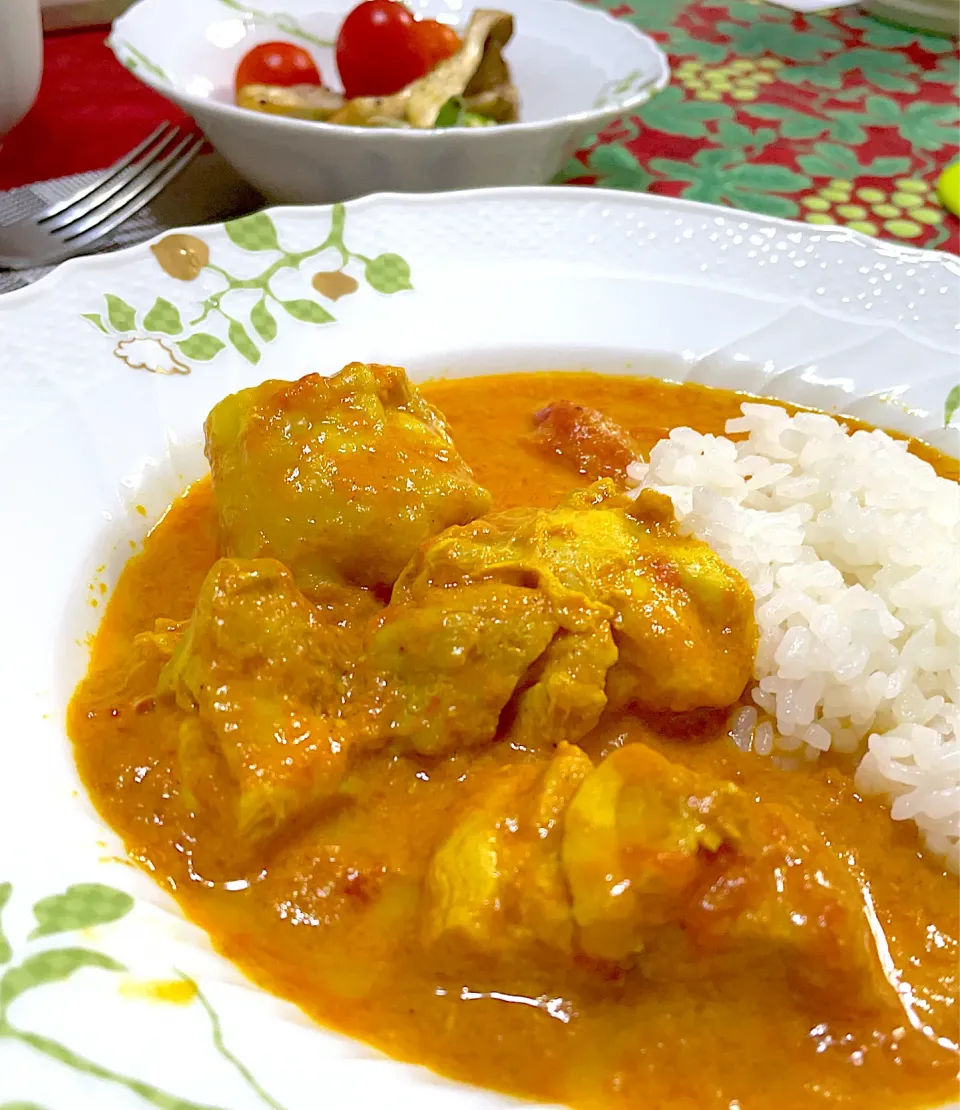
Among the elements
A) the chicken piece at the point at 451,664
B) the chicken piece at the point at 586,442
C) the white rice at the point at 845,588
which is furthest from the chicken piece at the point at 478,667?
the chicken piece at the point at 586,442

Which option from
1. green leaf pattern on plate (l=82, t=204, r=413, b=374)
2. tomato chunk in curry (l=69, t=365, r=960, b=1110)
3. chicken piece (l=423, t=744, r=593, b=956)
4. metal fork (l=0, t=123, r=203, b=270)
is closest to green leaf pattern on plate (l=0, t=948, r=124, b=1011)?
tomato chunk in curry (l=69, t=365, r=960, b=1110)

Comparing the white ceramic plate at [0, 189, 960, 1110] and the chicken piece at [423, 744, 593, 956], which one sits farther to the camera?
the chicken piece at [423, 744, 593, 956]

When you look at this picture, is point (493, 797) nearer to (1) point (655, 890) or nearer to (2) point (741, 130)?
(1) point (655, 890)

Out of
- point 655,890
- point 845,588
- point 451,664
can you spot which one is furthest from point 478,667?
point 845,588

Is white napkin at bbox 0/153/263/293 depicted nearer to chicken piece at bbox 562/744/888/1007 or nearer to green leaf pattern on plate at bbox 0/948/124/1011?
green leaf pattern on plate at bbox 0/948/124/1011

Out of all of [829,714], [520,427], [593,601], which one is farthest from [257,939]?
[520,427]

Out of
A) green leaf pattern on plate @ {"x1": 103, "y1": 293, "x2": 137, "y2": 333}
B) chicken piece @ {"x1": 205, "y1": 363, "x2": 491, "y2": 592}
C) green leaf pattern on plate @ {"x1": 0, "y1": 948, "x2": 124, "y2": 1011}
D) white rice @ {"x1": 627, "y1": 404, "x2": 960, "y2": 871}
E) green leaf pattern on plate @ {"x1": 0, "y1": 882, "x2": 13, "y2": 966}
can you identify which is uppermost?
green leaf pattern on plate @ {"x1": 103, "y1": 293, "x2": 137, "y2": 333}

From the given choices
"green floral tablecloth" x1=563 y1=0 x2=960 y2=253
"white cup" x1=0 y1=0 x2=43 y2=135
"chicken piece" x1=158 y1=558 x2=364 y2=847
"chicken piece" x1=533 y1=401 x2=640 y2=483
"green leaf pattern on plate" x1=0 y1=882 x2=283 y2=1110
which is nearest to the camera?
"green leaf pattern on plate" x1=0 y1=882 x2=283 y2=1110

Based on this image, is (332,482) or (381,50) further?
(381,50)
